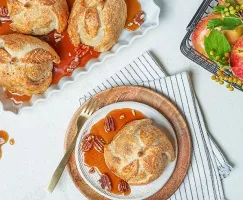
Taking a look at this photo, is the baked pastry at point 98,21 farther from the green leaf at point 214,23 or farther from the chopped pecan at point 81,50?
the green leaf at point 214,23

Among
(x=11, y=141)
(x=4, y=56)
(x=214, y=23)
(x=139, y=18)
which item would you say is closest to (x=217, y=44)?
(x=214, y=23)

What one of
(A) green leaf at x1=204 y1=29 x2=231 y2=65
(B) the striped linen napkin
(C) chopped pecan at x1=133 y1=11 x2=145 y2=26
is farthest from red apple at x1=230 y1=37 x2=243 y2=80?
(C) chopped pecan at x1=133 y1=11 x2=145 y2=26

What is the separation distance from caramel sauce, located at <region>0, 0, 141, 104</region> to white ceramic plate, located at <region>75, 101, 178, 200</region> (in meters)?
0.23

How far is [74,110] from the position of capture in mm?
2223

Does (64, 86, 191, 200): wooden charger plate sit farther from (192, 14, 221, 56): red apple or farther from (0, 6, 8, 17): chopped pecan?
(0, 6, 8, 17): chopped pecan

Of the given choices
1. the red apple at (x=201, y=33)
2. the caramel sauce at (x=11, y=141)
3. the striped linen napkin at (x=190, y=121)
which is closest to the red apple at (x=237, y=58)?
the red apple at (x=201, y=33)

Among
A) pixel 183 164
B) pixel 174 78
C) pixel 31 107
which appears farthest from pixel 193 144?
pixel 31 107

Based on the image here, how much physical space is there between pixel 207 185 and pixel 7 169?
920 millimetres

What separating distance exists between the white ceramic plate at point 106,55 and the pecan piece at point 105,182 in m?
0.43

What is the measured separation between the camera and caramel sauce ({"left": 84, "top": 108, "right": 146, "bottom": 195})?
2164 mm

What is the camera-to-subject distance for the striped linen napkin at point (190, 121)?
7.07 feet

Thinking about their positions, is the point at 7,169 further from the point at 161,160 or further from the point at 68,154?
the point at 161,160

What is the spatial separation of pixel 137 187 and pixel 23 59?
747mm

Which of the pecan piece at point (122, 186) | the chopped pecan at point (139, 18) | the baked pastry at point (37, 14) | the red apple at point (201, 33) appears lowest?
the pecan piece at point (122, 186)
